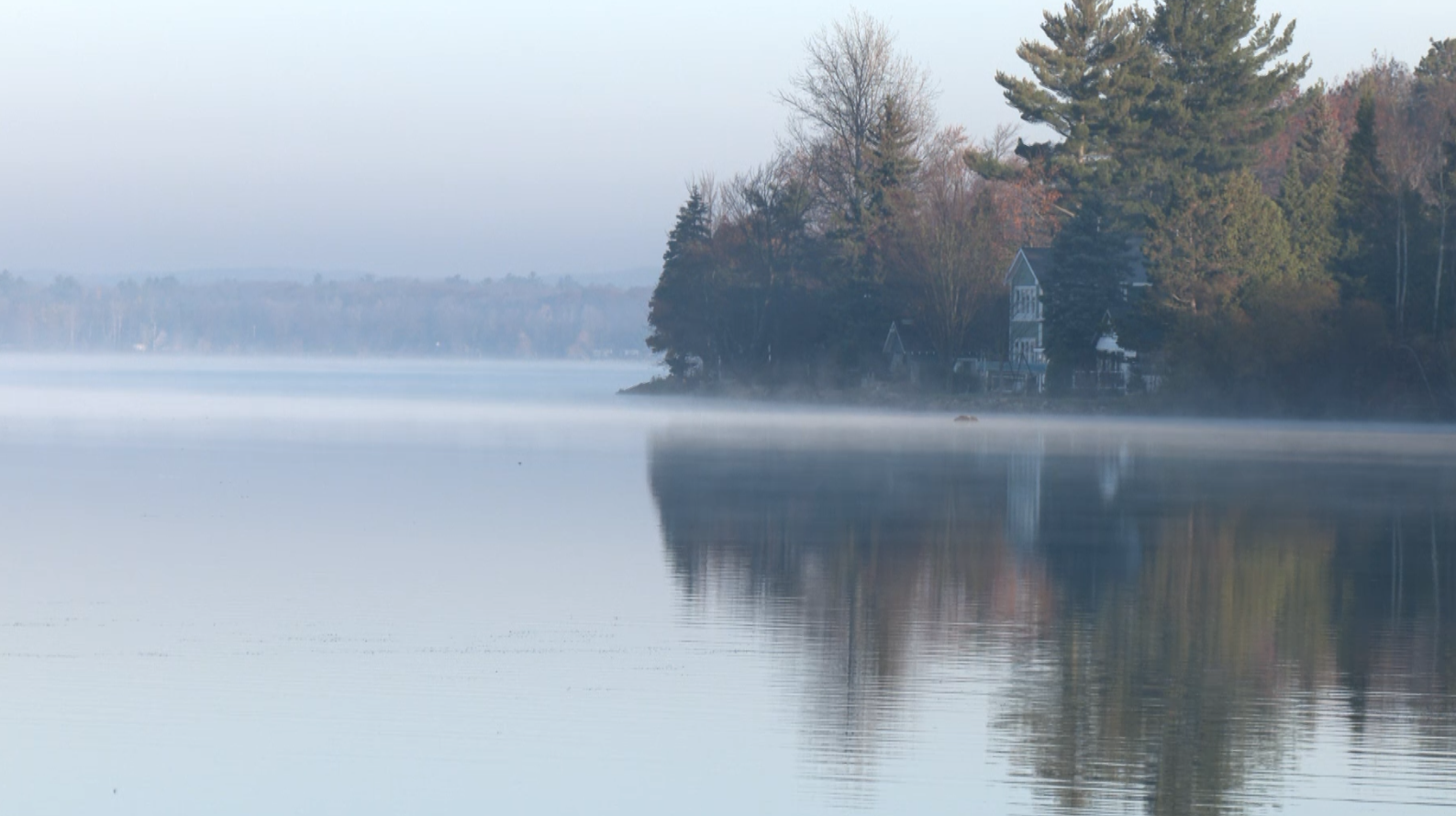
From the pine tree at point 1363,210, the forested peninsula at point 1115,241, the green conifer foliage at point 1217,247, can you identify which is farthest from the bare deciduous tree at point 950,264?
the pine tree at point 1363,210

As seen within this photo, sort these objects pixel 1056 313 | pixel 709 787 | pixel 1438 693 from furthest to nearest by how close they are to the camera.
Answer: pixel 1056 313 < pixel 1438 693 < pixel 709 787

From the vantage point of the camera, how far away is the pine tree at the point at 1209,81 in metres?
67.1

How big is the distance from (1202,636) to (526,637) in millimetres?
4554

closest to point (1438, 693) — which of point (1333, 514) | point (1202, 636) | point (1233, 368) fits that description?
point (1202, 636)

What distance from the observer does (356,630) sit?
40.1 ft

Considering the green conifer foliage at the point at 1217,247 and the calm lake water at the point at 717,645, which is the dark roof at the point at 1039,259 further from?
the calm lake water at the point at 717,645

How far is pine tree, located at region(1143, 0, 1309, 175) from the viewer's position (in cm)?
6712

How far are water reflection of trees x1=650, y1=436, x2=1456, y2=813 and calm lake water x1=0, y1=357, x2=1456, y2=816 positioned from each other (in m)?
0.05

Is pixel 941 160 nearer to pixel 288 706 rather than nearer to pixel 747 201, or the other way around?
pixel 747 201

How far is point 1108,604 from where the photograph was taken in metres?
13.9

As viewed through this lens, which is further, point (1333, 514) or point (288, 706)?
point (1333, 514)

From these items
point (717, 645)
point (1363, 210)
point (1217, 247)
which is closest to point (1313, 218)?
point (1363, 210)

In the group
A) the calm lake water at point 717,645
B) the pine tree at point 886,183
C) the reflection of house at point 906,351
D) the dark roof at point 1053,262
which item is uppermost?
the pine tree at point 886,183

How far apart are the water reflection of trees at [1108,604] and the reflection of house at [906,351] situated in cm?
4584
